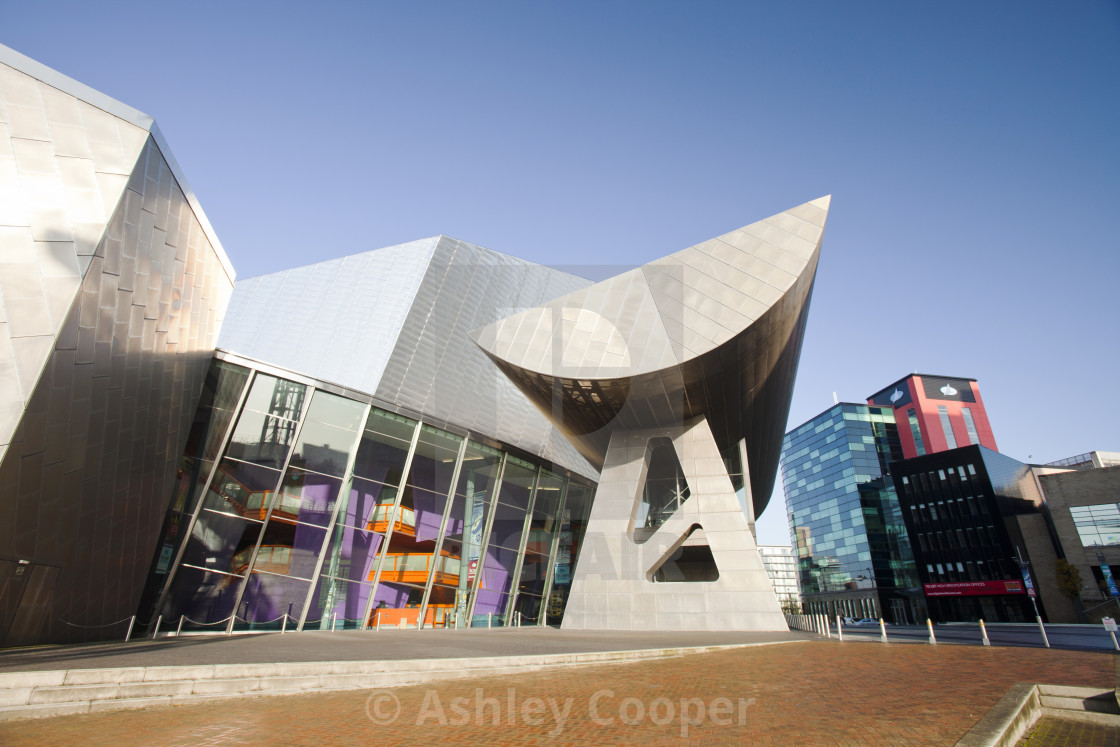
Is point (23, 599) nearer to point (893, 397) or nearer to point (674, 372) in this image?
point (674, 372)

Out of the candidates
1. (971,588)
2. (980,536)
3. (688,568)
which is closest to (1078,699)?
Result: (688,568)

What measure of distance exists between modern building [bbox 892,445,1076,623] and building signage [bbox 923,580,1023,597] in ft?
0.26

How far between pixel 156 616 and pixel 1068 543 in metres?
62.1

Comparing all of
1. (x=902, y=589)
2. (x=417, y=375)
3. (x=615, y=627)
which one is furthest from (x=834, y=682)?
(x=902, y=589)

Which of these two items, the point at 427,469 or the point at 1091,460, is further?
the point at 1091,460

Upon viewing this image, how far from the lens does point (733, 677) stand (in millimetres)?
7773

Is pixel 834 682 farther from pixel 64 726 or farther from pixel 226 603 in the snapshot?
pixel 226 603

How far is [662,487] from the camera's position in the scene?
30.5m

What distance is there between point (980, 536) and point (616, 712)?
66462 mm

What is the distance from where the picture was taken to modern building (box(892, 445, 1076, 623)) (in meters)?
50.9

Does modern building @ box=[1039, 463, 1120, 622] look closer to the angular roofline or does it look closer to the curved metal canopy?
the curved metal canopy

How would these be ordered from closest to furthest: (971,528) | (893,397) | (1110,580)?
(1110,580), (971,528), (893,397)

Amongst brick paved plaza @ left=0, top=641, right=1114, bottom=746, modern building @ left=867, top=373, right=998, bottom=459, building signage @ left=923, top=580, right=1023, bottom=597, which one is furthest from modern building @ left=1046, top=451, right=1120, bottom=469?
brick paved plaza @ left=0, top=641, right=1114, bottom=746

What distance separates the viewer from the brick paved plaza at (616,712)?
4574mm
